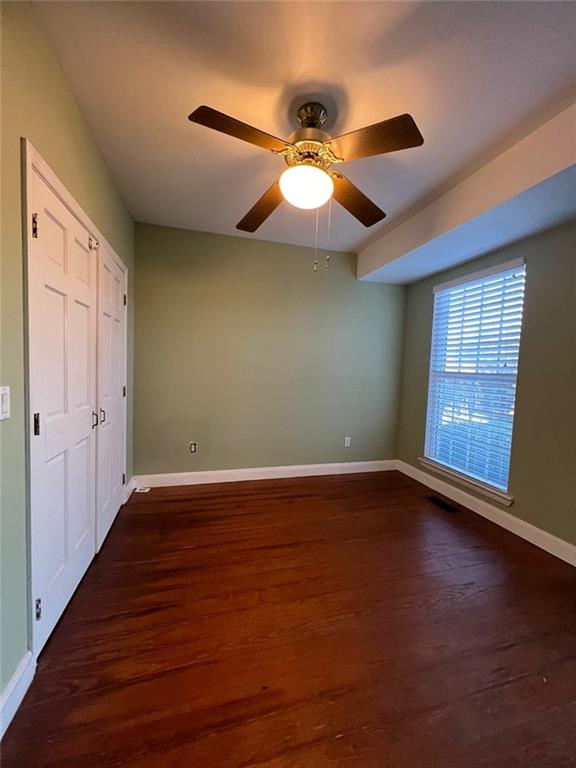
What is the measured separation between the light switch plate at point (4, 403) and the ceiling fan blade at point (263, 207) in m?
1.60

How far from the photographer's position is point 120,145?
1987 mm

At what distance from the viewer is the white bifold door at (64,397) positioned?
Answer: 131 centimetres

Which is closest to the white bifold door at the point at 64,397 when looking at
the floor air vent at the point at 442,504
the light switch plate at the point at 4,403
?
the light switch plate at the point at 4,403

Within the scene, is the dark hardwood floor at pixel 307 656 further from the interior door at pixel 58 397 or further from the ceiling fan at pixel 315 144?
the ceiling fan at pixel 315 144

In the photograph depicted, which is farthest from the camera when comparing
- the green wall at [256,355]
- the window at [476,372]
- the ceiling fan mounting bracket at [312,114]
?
the green wall at [256,355]

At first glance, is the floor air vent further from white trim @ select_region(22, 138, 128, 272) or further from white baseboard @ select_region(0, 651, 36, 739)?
white trim @ select_region(22, 138, 128, 272)

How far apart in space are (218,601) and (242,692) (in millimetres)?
538

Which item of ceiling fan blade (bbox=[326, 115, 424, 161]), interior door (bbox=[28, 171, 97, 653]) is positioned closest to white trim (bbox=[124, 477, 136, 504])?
interior door (bbox=[28, 171, 97, 653])

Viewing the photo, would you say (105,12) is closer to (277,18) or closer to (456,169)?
(277,18)

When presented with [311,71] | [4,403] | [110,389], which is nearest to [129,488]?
[110,389]

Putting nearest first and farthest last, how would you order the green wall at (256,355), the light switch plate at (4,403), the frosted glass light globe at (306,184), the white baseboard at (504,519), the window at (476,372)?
1. the light switch plate at (4,403)
2. the frosted glass light globe at (306,184)
3. the white baseboard at (504,519)
4. the window at (476,372)
5. the green wall at (256,355)

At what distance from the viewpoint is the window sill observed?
2759 mm

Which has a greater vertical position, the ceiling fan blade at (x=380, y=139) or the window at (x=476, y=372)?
the ceiling fan blade at (x=380, y=139)

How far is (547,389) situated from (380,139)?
7.31 ft
